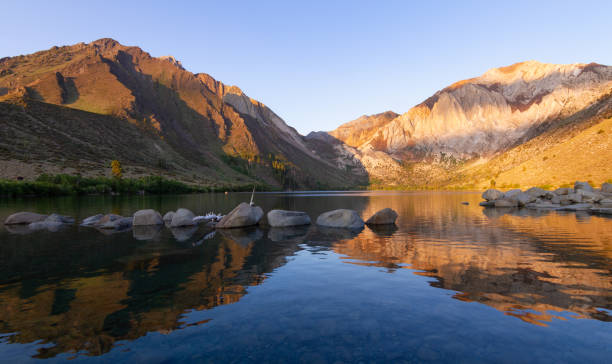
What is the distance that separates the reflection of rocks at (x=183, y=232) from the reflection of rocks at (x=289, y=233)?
19.9 ft

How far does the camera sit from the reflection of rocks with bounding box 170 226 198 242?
21641 millimetres

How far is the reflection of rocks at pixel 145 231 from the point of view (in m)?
21.7

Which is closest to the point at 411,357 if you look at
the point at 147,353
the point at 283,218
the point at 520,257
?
the point at 147,353

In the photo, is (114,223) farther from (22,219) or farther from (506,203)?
(506,203)

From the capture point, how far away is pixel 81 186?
275ft

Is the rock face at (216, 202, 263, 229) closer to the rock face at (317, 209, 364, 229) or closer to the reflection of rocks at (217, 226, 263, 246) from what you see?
the reflection of rocks at (217, 226, 263, 246)

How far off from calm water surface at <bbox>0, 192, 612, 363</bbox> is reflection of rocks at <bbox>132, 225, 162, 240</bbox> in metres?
3.21

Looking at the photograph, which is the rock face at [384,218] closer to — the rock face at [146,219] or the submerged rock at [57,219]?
the rock face at [146,219]

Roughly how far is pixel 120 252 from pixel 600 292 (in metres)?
21.0

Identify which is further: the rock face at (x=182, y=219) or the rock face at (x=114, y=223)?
the rock face at (x=182, y=219)

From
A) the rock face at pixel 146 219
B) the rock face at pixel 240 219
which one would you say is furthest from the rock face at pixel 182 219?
the rock face at pixel 240 219

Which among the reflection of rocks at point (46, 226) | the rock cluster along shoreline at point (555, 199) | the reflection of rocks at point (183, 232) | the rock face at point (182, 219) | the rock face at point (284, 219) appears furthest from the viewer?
the rock cluster along shoreline at point (555, 199)

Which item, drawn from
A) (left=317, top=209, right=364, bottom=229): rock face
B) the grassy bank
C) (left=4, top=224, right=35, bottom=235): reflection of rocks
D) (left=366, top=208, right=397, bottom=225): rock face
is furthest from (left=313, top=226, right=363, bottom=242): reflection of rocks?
the grassy bank

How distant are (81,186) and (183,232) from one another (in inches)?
3112
